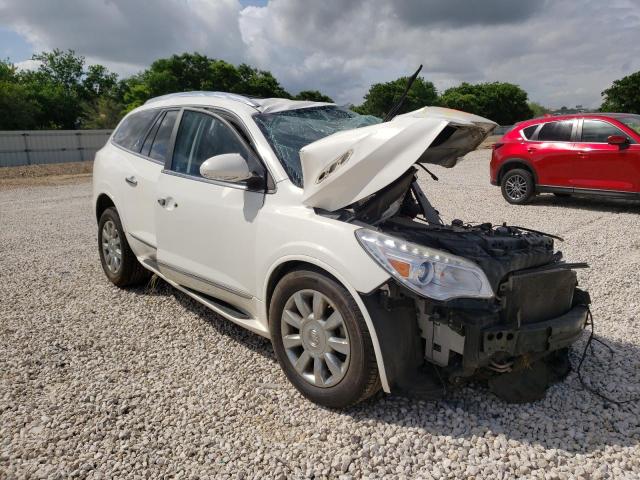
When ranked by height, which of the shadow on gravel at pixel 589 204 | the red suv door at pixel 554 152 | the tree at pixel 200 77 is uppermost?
the tree at pixel 200 77

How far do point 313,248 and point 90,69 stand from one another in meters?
69.2

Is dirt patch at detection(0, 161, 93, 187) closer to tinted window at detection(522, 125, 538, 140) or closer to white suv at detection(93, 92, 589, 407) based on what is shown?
tinted window at detection(522, 125, 538, 140)

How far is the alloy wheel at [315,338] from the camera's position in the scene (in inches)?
107

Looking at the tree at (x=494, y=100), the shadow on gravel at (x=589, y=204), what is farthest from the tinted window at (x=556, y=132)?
the tree at (x=494, y=100)

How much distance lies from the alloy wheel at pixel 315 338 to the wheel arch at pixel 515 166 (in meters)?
8.14

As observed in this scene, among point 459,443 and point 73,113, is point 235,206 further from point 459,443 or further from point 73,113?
point 73,113

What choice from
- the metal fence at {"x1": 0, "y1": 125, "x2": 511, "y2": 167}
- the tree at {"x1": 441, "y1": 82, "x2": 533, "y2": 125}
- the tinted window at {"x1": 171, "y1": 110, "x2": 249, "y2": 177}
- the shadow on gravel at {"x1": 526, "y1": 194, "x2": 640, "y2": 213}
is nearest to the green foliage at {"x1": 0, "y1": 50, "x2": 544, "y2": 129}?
the tree at {"x1": 441, "y1": 82, "x2": 533, "y2": 125}

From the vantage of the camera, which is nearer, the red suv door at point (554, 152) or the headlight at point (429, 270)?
the headlight at point (429, 270)

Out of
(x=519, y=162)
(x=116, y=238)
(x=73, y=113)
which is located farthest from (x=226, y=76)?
(x=116, y=238)

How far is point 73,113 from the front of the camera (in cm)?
5031

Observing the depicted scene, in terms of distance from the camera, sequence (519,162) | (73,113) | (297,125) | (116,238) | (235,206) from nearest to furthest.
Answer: (235,206), (297,125), (116,238), (519,162), (73,113)

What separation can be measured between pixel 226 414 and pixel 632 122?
8.97 metres

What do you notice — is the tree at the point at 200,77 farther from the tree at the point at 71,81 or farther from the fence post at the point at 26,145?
the fence post at the point at 26,145

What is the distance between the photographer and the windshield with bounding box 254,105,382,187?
3.26m
